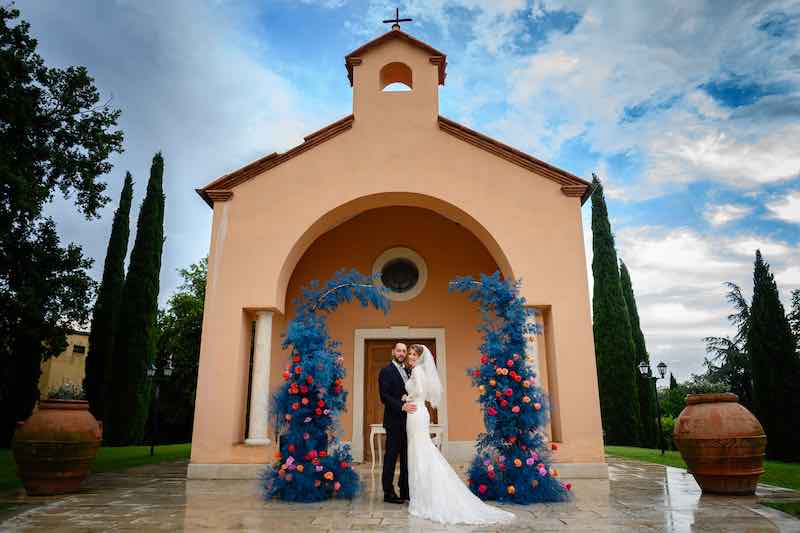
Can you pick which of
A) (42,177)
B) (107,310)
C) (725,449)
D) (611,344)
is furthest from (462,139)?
(107,310)

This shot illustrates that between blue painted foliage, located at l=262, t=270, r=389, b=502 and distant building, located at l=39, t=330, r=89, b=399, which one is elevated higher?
distant building, located at l=39, t=330, r=89, b=399

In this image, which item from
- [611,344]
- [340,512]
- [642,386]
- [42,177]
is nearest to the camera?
[340,512]

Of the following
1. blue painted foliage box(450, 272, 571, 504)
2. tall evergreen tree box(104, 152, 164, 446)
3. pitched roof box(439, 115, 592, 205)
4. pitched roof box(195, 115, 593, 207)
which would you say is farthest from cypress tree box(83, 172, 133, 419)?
blue painted foliage box(450, 272, 571, 504)

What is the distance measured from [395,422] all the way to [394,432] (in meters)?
0.11

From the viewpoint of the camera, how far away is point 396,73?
10.6 m

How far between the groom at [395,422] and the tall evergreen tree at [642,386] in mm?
16514

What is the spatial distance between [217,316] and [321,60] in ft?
19.0

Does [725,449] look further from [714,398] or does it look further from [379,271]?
[379,271]

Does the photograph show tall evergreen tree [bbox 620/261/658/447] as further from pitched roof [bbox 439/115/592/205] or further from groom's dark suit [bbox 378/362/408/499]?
groom's dark suit [bbox 378/362/408/499]

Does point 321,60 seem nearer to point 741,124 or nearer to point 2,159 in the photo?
point 2,159

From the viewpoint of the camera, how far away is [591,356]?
785cm

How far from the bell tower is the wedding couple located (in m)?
5.40

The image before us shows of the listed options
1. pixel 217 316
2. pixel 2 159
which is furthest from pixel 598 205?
pixel 2 159

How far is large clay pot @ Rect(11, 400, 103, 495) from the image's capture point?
20.2 ft
